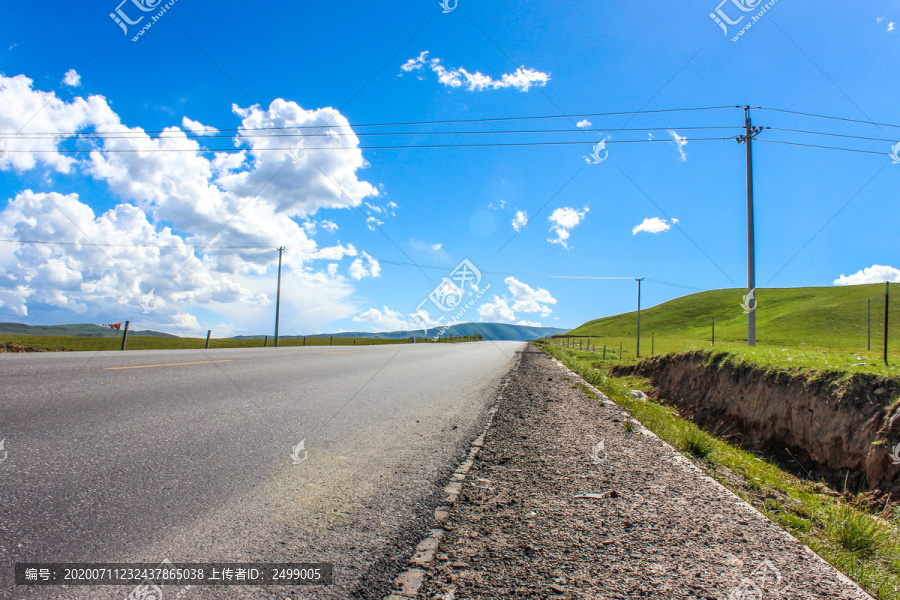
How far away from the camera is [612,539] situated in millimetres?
2711

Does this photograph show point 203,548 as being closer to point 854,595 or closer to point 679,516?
point 679,516

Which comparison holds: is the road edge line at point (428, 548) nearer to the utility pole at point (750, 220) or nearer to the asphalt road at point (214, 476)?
the asphalt road at point (214, 476)

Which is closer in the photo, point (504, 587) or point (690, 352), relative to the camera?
point (504, 587)

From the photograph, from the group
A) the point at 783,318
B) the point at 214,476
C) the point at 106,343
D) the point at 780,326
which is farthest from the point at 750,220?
the point at 783,318

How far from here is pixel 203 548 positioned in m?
2.45

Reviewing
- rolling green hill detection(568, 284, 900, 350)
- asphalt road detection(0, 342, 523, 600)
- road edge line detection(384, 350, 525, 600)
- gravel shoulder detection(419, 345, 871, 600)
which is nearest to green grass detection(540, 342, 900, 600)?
gravel shoulder detection(419, 345, 871, 600)

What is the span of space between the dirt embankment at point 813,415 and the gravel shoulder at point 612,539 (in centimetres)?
326

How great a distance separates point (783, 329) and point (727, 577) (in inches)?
4007

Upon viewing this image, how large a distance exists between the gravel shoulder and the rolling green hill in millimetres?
67487

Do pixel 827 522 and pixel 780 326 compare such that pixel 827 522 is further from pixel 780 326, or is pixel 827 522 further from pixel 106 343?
pixel 780 326

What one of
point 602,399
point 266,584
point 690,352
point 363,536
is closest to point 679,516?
point 363,536

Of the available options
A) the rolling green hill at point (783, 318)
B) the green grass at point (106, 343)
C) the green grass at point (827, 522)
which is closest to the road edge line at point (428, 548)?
the green grass at point (827, 522)

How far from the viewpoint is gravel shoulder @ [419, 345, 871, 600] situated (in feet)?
7.24

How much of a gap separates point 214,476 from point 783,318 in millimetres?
115992
